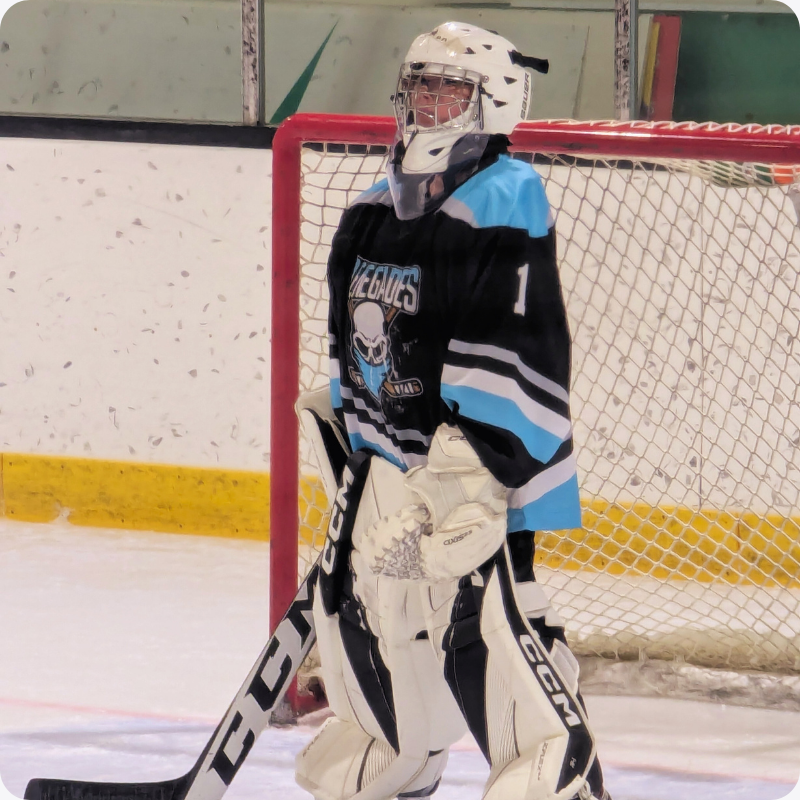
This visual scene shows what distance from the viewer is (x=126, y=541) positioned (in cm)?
360

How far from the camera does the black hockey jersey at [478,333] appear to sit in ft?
4.73

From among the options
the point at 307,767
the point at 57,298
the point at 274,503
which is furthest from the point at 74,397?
the point at 307,767

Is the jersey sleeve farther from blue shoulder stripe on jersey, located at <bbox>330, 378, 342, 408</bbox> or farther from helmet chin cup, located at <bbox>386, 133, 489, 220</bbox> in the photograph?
blue shoulder stripe on jersey, located at <bbox>330, 378, 342, 408</bbox>

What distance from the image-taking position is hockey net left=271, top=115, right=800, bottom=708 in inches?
118

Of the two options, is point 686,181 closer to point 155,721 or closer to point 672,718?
point 672,718

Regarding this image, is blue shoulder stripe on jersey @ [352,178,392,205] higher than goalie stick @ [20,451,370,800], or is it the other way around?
blue shoulder stripe on jersey @ [352,178,392,205]

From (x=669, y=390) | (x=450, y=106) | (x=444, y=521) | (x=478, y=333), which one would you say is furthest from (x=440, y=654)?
(x=669, y=390)

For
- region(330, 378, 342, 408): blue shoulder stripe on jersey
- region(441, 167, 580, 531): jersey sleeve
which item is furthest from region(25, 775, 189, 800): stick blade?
region(441, 167, 580, 531): jersey sleeve

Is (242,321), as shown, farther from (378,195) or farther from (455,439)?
(455,439)

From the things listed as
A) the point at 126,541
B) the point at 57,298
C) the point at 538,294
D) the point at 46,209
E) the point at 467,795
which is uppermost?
the point at 538,294

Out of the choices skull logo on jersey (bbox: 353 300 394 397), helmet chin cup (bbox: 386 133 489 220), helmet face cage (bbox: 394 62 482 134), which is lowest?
skull logo on jersey (bbox: 353 300 394 397)

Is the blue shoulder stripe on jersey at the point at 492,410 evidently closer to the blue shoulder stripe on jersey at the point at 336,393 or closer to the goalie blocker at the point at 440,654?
the goalie blocker at the point at 440,654

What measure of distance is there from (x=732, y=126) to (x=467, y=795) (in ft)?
4.32

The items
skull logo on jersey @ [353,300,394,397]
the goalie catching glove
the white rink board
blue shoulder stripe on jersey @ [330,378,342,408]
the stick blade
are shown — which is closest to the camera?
the goalie catching glove
